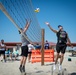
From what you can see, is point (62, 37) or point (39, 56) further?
point (39, 56)

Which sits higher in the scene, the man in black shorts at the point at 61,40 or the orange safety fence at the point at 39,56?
the man in black shorts at the point at 61,40

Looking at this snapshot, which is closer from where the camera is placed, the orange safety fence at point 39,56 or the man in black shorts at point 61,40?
the man in black shorts at point 61,40

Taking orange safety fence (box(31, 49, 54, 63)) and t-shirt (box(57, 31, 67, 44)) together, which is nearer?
t-shirt (box(57, 31, 67, 44))

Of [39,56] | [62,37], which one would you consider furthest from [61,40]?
[39,56]

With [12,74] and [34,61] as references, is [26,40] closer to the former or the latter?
[12,74]

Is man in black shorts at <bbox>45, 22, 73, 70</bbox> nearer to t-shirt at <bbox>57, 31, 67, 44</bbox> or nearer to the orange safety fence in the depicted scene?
t-shirt at <bbox>57, 31, 67, 44</bbox>

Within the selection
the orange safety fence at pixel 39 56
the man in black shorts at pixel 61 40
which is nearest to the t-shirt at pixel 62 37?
the man in black shorts at pixel 61 40

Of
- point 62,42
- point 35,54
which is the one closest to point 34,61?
point 35,54

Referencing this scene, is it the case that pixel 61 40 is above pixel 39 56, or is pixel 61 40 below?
above

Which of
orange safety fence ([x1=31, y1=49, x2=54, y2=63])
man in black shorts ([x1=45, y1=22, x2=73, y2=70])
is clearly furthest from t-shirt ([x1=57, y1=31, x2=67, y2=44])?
orange safety fence ([x1=31, y1=49, x2=54, y2=63])

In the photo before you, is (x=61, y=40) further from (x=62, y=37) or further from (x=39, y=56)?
(x=39, y=56)

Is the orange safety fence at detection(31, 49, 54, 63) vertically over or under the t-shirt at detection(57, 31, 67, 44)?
under

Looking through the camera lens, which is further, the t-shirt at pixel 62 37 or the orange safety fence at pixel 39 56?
the orange safety fence at pixel 39 56

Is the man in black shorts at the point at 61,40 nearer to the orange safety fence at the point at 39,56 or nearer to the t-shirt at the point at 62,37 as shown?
the t-shirt at the point at 62,37
